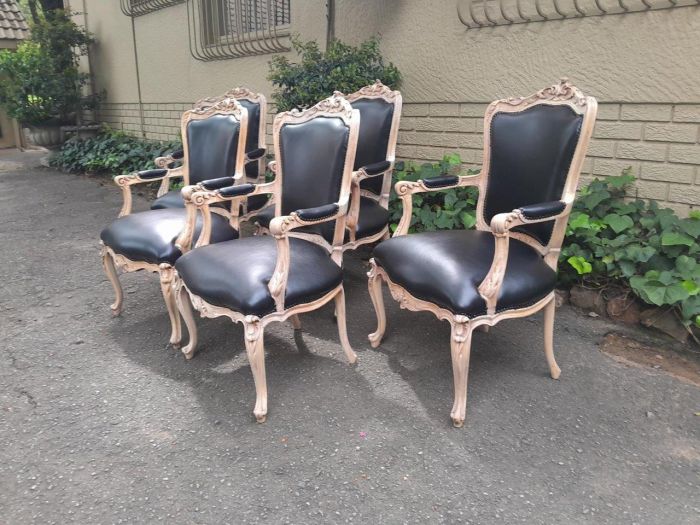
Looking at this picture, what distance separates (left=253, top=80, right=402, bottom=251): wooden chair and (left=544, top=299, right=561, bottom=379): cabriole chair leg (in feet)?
3.41

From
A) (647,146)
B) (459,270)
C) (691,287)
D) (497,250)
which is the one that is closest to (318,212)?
(459,270)

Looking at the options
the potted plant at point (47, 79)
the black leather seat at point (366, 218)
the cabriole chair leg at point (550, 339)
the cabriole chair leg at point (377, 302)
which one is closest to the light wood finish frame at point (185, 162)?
the black leather seat at point (366, 218)


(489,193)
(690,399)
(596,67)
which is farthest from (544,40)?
(690,399)

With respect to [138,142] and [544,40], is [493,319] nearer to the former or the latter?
[544,40]

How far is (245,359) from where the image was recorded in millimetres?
2174

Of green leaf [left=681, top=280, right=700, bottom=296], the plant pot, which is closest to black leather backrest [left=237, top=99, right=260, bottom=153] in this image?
green leaf [left=681, top=280, right=700, bottom=296]

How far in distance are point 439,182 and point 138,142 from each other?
5662mm

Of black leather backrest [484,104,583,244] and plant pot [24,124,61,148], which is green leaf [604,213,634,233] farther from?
plant pot [24,124,61,148]

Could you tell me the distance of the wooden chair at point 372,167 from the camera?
262 cm

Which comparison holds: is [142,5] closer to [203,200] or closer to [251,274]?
[203,200]

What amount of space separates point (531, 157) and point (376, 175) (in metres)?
0.92

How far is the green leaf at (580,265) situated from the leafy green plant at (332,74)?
1720 millimetres

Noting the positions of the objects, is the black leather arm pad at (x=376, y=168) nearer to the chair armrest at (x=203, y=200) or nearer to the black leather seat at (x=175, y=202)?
the chair armrest at (x=203, y=200)

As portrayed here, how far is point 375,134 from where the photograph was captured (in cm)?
280
